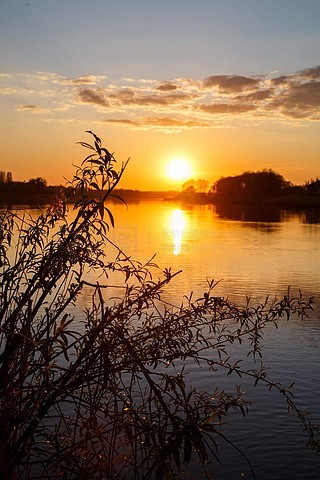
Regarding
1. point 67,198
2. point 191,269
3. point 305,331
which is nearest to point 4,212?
point 67,198

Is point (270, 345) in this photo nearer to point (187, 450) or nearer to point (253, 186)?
point (187, 450)

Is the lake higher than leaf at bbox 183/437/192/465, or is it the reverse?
leaf at bbox 183/437/192/465

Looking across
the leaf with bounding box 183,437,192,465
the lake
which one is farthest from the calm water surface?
the leaf with bounding box 183,437,192,465

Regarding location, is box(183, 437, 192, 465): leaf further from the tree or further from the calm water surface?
the tree

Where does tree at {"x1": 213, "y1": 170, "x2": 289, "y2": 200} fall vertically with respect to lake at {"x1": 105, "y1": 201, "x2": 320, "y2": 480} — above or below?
above

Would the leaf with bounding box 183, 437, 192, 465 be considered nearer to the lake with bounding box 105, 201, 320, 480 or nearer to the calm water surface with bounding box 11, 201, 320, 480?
the lake with bounding box 105, 201, 320, 480

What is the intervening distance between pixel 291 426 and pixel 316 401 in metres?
0.74

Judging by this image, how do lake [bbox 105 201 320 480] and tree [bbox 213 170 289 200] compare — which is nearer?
lake [bbox 105 201 320 480]

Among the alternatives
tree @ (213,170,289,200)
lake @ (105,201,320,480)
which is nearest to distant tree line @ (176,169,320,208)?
tree @ (213,170,289,200)

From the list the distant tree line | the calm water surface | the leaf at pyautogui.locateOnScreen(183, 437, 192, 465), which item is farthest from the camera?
the distant tree line

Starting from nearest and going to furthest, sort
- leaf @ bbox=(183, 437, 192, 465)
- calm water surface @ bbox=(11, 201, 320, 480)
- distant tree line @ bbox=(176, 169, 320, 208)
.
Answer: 1. leaf @ bbox=(183, 437, 192, 465)
2. calm water surface @ bbox=(11, 201, 320, 480)
3. distant tree line @ bbox=(176, 169, 320, 208)

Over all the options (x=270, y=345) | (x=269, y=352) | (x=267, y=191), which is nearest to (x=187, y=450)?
(x=269, y=352)

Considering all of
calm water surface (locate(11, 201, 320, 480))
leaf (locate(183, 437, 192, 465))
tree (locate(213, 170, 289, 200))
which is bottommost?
calm water surface (locate(11, 201, 320, 480))

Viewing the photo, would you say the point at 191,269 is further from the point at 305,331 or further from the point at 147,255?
the point at 305,331
